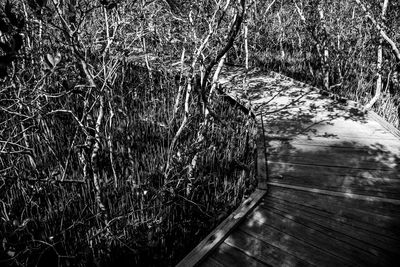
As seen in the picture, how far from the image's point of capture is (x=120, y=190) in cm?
315

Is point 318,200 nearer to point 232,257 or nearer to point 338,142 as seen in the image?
point 232,257

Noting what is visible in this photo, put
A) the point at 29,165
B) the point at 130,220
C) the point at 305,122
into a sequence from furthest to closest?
1. the point at 305,122
2. the point at 29,165
3. the point at 130,220

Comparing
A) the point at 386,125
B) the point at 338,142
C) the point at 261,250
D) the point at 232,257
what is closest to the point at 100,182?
the point at 232,257

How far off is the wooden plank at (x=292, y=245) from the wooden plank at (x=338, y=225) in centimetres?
26

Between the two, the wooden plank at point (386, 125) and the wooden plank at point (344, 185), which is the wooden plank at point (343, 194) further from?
the wooden plank at point (386, 125)

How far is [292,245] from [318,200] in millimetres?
623

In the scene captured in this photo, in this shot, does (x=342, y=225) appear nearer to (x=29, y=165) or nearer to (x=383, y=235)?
(x=383, y=235)

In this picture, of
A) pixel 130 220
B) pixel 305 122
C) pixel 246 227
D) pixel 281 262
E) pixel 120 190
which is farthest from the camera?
pixel 305 122

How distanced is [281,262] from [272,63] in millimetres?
6480

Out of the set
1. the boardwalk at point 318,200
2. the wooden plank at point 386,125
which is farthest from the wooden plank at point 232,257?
the wooden plank at point 386,125

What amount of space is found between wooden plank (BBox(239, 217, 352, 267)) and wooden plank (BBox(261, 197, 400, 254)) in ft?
0.84

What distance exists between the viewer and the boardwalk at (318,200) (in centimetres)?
215

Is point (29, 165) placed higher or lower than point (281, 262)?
higher

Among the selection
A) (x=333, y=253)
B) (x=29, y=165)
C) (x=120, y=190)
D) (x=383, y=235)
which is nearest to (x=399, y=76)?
(x=383, y=235)
